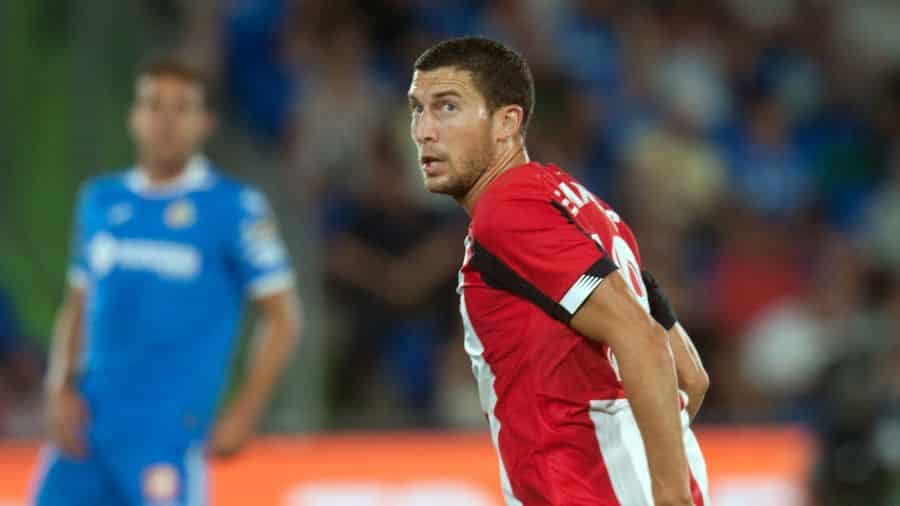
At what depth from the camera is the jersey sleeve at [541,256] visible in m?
3.52

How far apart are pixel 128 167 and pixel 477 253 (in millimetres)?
5019

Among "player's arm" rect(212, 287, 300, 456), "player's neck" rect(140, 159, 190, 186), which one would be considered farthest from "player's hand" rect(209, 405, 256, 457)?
"player's neck" rect(140, 159, 190, 186)

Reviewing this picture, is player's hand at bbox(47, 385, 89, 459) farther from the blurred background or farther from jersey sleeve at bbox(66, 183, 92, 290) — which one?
the blurred background

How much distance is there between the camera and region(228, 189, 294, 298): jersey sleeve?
623cm

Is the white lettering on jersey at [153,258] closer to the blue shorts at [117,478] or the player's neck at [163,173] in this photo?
the player's neck at [163,173]

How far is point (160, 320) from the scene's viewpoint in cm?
605

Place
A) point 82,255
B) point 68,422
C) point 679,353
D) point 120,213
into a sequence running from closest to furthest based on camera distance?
point 679,353 → point 68,422 → point 120,213 → point 82,255

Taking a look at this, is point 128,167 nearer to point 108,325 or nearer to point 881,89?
point 108,325

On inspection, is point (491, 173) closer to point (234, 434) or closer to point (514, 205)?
point (514, 205)

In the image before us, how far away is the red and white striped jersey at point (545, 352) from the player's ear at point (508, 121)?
0.14 m

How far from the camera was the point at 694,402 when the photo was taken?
4051 millimetres

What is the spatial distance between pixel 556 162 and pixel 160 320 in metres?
4.40

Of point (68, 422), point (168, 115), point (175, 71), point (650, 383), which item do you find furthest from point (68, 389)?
point (650, 383)

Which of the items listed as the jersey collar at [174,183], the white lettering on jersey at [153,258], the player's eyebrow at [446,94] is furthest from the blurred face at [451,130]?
the jersey collar at [174,183]
